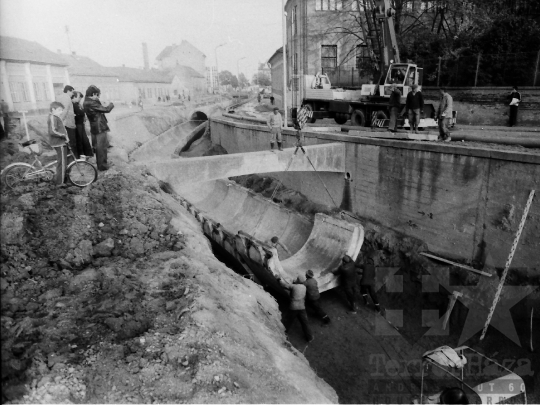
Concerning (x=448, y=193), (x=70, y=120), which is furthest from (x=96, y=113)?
(x=448, y=193)

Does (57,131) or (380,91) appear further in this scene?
(380,91)

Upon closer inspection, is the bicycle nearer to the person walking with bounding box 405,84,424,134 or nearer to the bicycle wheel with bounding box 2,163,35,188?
the bicycle wheel with bounding box 2,163,35,188

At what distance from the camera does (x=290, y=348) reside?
A: 19.3 ft

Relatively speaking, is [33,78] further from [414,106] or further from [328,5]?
[328,5]

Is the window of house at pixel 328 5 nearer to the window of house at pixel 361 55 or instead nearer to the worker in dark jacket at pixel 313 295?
the window of house at pixel 361 55

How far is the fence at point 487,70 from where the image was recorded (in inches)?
637

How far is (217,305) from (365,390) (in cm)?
474

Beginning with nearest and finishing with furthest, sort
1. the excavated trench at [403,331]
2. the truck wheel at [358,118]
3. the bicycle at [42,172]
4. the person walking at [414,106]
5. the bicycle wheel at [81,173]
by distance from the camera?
1. the bicycle at [42,172]
2. the bicycle wheel at [81,173]
3. the excavated trench at [403,331]
4. the person walking at [414,106]
5. the truck wheel at [358,118]

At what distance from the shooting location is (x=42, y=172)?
6.84 metres

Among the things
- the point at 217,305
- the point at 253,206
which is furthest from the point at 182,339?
the point at 253,206

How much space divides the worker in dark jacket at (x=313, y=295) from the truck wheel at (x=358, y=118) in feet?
29.2

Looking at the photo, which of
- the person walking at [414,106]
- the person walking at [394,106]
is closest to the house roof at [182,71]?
the person walking at [394,106]

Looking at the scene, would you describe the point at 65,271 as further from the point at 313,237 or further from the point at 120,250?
the point at 313,237

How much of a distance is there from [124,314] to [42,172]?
3938mm
